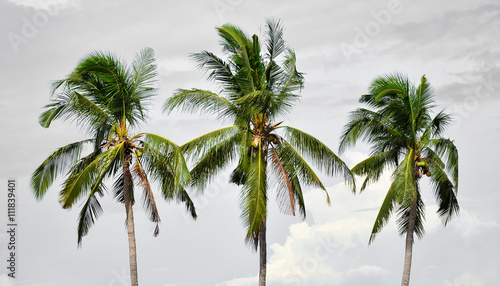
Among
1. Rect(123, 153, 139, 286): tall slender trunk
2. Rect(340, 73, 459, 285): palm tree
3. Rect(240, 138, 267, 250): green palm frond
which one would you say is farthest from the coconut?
Rect(123, 153, 139, 286): tall slender trunk

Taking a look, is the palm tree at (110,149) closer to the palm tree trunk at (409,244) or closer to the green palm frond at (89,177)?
the green palm frond at (89,177)

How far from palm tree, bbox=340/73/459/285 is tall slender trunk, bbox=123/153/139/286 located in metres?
10.5

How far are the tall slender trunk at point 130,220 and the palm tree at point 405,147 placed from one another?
10536 millimetres

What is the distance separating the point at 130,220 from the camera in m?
27.8

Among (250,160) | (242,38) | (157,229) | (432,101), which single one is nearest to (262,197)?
(250,160)

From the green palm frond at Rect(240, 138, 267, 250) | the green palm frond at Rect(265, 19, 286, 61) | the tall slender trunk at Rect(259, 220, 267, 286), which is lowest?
the tall slender trunk at Rect(259, 220, 267, 286)

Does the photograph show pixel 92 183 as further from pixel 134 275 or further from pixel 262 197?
pixel 262 197

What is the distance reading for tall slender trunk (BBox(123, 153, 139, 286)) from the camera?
1088 inches

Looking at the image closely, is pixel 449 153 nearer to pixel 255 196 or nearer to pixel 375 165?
pixel 375 165

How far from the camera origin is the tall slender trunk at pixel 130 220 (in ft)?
90.7

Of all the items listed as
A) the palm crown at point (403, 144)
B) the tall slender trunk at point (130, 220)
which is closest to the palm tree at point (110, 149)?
the tall slender trunk at point (130, 220)

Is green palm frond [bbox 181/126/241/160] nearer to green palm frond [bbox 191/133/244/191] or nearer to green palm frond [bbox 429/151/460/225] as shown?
green palm frond [bbox 191/133/244/191]

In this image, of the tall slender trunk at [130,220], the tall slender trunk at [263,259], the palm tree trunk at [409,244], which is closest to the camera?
the tall slender trunk at [130,220]

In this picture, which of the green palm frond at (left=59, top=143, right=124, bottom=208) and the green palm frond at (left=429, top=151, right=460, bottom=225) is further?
the green palm frond at (left=429, top=151, right=460, bottom=225)
